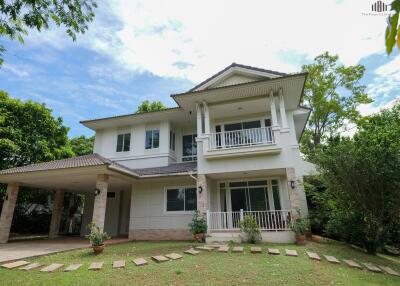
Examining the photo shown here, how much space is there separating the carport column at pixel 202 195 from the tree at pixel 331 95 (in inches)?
557

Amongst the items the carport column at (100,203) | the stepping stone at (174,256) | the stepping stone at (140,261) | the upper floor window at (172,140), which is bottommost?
the stepping stone at (140,261)

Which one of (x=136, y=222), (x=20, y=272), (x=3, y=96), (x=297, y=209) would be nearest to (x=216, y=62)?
(x=297, y=209)

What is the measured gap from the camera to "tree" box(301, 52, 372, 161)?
21922 millimetres

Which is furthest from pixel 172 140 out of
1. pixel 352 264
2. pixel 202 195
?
pixel 352 264

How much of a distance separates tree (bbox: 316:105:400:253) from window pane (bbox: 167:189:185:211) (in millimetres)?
7005

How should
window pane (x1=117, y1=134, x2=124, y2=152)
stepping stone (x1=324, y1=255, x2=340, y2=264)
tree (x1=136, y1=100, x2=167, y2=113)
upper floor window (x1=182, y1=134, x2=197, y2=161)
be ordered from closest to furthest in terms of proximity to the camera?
stepping stone (x1=324, y1=255, x2=340, y2=264) < upper floor window (x1=182, y1=134, x2=197, y2=161) < window pane (x1=117, y1=134, x2=124, y2=152) < tree (x1=136, y1=100, x2=167, y2=113)

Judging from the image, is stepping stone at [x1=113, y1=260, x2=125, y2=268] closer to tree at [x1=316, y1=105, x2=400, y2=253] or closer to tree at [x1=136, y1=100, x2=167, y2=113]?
tree at [x1=316, y1=105, x2=400, y2=253]

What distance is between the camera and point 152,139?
15164mm

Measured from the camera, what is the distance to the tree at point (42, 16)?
5344 millimetres

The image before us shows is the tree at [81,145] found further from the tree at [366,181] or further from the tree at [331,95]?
the tree at [366,181]

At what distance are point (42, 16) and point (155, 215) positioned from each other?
10.2m

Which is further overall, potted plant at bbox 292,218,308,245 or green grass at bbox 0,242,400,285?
potted plant at bbox 292,218,308,245

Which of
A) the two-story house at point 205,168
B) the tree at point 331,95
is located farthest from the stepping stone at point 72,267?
the tree at point 331,95

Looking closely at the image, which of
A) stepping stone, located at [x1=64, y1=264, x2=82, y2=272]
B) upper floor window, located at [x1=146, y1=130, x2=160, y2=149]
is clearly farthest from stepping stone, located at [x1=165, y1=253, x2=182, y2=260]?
upper floor window, located at [x1=146, y1=130, x2=160, y2=149]
